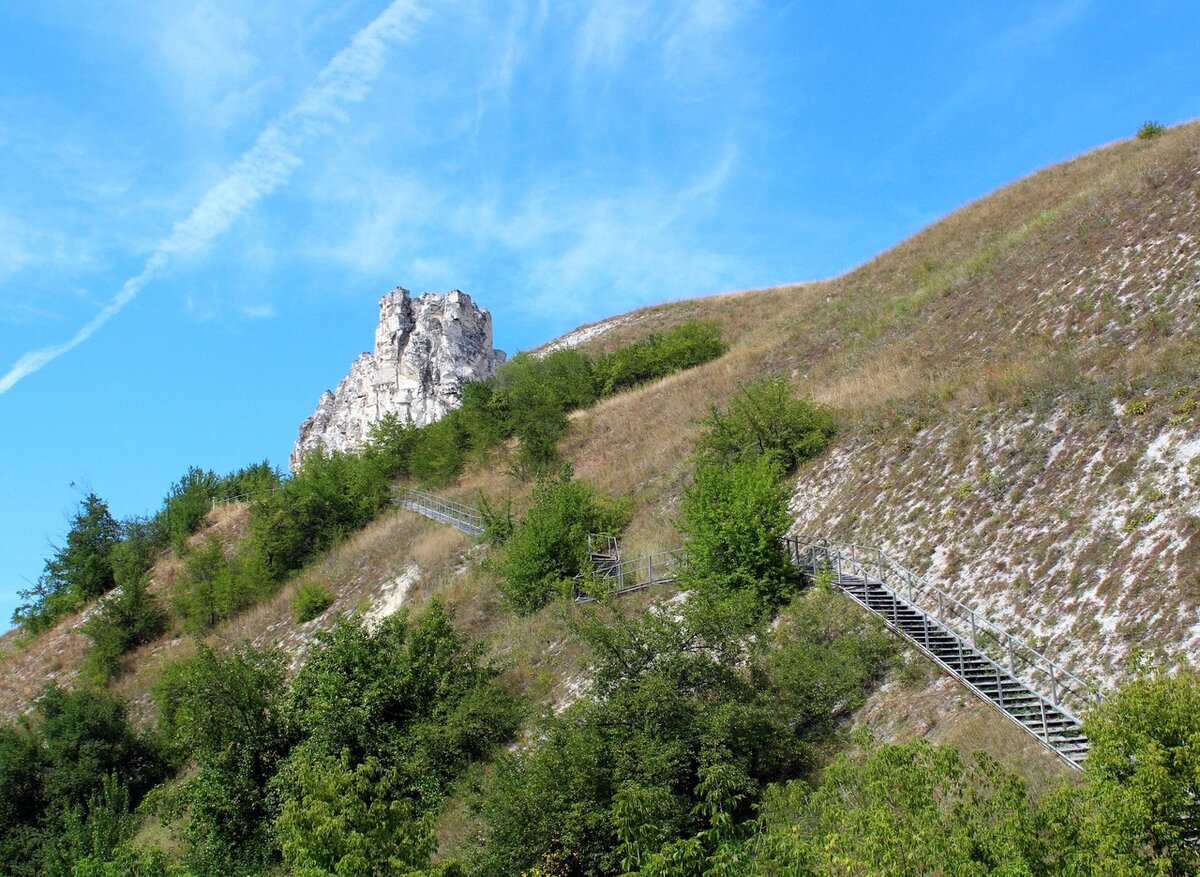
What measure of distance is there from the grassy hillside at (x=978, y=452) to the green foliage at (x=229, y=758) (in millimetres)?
6118

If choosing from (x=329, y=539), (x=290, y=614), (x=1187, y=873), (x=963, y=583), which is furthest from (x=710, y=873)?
(x=329, y=539)

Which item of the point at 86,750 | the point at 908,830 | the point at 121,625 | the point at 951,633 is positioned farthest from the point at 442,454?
the point at 908,830

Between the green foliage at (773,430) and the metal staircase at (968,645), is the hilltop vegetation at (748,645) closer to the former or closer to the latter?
the green foliage at (773,430)

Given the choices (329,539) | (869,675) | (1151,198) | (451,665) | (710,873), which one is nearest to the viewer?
(710,873)

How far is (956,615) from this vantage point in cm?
1919

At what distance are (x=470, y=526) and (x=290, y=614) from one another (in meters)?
8.94

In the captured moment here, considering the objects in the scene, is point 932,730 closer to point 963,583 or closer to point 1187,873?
point 963,583

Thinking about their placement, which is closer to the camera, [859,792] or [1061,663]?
[859,792]

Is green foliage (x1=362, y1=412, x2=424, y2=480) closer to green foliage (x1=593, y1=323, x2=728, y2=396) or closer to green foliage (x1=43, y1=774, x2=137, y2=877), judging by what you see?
green foliage (x1=593, y1=323, x2=728, y2=396)

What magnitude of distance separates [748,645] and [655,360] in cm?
3935

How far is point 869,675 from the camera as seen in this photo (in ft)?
60.4

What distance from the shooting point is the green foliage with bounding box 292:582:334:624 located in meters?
39.4

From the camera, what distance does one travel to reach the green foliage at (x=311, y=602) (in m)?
39.4

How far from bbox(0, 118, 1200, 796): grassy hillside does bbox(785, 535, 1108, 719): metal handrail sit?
1.44 feet
